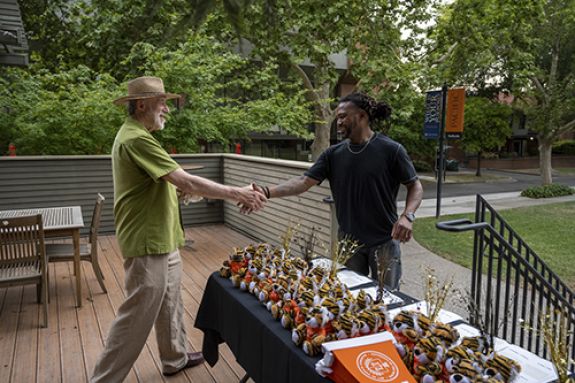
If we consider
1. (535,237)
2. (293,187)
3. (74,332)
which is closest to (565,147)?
(535,237)

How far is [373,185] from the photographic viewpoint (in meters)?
2.77

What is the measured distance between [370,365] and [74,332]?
123 inches

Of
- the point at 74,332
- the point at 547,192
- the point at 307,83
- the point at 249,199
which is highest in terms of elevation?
the point at 307,83

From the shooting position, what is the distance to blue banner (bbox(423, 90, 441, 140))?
10.5m

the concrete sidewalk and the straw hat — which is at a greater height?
the straw hat

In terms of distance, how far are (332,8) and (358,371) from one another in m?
9.50

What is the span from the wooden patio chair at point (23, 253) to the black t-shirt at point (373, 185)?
2562 millimetres

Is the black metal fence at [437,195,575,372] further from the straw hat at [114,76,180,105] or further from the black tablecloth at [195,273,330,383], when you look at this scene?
the straw hat at [114,76,180,105]

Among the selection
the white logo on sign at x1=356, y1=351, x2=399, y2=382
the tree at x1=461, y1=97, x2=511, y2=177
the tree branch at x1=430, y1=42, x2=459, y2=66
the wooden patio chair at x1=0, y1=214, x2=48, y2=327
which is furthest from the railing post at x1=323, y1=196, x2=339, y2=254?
the tree at x1=461, y1=97, x2=511, y2=177

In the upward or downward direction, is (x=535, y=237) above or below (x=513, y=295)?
below

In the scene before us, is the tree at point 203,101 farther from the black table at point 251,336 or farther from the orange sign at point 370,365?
the orange sign at point 370,365

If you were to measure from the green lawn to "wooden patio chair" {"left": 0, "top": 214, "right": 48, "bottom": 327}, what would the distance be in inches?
214

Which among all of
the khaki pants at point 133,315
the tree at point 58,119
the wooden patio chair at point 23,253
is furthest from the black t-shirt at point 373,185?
the tree at point 58,119

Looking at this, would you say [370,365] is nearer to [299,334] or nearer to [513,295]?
[299,334]
